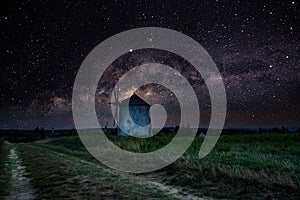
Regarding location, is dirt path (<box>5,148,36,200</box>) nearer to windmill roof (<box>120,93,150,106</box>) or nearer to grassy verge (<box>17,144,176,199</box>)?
grassy verge (<box>17,144,176,199</box>)

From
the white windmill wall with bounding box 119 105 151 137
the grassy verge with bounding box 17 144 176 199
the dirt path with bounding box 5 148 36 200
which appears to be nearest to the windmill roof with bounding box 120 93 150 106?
the white windmill wall with bounding box 119 105 151 137

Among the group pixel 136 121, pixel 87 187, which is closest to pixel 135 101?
pixel 136 121

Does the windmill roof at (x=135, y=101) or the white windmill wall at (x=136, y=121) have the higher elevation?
the windmill roof at (x=135, y=101)

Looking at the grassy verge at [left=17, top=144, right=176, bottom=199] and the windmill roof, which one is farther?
the windmill roof

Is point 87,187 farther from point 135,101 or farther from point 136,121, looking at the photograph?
point 135,101

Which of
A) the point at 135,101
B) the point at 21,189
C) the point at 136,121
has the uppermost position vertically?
the point at 135,101

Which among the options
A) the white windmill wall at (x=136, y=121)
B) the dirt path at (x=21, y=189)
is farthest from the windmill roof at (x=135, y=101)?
the dirt path at (x=21, y=189)

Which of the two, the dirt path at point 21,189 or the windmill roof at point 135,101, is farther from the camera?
the windmill roof at point 135,101

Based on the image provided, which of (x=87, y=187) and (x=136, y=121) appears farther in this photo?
(x=136, y=121)

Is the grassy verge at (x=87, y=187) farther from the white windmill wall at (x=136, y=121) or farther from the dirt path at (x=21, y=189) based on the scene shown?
the white windmill wall at (x=136, y=121)

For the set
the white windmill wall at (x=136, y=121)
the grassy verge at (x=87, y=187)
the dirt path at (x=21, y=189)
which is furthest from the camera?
the white windmill wall at (x=136, y=121)

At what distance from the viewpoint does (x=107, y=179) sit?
868 cm

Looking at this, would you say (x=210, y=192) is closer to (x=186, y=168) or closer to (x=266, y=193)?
(x=266, y=193)

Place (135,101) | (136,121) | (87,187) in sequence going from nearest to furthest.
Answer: (87,187)
(136,121)
(135,101)
